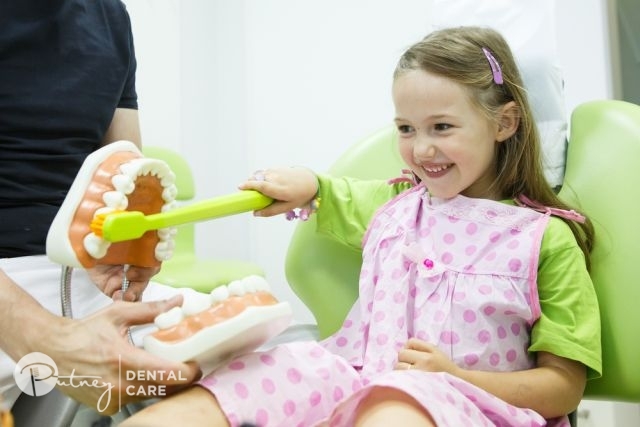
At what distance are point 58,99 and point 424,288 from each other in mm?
511

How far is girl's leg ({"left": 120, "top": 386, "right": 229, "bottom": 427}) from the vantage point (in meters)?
0.46

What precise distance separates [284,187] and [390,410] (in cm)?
35

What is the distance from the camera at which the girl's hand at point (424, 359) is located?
608 millimetres

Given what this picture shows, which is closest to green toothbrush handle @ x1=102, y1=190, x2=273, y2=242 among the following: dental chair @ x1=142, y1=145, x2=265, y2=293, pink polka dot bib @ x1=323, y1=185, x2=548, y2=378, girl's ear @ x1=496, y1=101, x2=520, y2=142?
pink polka dot bib @ x1=323, y1=185, x2=548, y2=378

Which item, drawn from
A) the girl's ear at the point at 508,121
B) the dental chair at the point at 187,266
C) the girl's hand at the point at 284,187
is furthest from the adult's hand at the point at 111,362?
the dental chair at the point at 187,266

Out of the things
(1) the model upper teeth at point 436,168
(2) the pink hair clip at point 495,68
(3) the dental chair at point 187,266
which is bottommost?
(3) the dental chair at point 187,266

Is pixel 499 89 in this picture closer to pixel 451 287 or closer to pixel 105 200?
pixel 451 287

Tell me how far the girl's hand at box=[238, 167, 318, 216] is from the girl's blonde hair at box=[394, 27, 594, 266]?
0.19 m

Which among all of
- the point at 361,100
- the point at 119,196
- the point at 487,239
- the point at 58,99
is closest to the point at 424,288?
the point at 487,239

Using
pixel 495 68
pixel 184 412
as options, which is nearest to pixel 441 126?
pixel 495 68

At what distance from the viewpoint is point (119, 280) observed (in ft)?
2.11

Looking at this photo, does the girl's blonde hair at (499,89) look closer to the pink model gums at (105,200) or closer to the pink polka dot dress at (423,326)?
the pink polka dot dress at (423,326)

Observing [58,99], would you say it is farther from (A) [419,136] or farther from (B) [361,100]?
(B) [361,100]

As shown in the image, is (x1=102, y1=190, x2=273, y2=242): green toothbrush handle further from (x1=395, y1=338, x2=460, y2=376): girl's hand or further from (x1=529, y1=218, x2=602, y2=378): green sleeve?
(x1=529, y1=218, x2=602, y2=378): green sleeve
